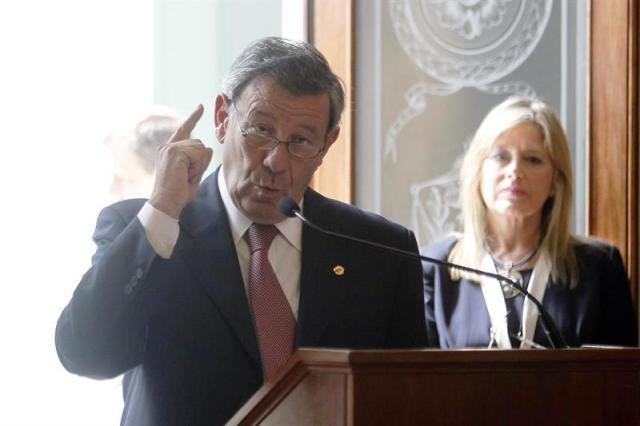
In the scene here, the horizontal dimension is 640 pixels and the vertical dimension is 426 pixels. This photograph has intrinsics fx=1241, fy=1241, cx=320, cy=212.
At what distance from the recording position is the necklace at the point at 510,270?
3969 millimetres

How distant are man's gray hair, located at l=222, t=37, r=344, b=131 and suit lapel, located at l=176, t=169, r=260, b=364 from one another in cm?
27

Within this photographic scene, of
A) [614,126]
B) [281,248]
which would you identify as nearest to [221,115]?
[281,248]

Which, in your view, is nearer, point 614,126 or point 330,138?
point 330,138

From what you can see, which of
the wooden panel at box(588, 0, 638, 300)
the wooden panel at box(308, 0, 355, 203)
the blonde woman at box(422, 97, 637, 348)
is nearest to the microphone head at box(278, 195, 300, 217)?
the blonde woman at box(422, 97, 637, 348)

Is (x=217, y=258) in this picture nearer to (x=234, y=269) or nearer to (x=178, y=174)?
(x=234, y=269)

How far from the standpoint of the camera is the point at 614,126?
4.60m

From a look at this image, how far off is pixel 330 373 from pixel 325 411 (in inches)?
2.4

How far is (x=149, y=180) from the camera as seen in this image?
445cm

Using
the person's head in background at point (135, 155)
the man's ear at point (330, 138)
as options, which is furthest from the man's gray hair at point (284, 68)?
the person's head in background at point (135, 155)

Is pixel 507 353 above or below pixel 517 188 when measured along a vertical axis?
below

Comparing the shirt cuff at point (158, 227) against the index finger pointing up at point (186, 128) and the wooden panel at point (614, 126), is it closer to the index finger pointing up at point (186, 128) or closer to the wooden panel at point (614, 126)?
the index finger pointing up at point (186, 128)

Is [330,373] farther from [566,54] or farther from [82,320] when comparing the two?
[566,54]

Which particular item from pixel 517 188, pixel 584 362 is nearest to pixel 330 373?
pixel 584 362

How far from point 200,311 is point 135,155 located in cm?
190
